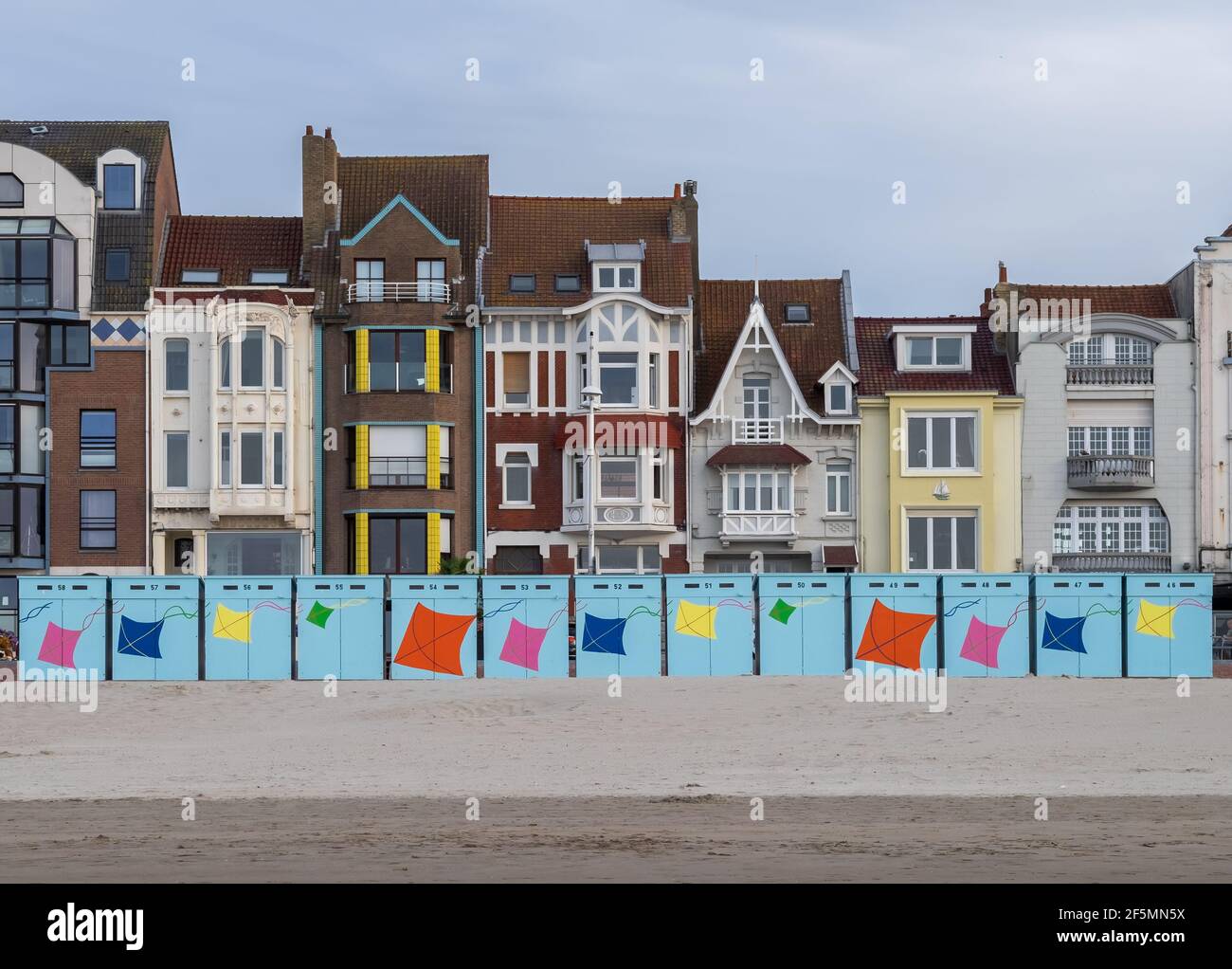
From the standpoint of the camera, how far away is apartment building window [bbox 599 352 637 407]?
52.9 meters

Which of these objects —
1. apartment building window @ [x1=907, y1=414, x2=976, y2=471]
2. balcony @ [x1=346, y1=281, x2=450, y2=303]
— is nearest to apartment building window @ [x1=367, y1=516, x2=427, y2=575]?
balcony @ [x1=346, y1=281, x2=450, y2=303]

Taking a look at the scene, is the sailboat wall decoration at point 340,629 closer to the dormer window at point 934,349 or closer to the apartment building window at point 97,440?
the apartment building window at point 97,440

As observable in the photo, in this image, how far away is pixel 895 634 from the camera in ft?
120

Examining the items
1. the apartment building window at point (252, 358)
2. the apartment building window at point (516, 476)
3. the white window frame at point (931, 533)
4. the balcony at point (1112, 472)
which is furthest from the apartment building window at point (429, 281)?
the balcony at point (1112, 472)

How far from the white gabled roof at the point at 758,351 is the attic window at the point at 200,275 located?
14.3 m

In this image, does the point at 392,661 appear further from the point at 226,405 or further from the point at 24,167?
the point at 24,167

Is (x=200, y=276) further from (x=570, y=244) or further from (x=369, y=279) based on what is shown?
(x=570, y=244)

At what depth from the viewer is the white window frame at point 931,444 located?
52719mm

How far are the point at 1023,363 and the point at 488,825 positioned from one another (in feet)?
119

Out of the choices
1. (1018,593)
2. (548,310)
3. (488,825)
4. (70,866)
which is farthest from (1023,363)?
(70,866)

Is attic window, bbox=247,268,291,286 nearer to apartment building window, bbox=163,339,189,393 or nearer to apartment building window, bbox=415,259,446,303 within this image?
apartment building window, bbox=163,339,189,393

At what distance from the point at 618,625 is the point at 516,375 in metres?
18.2
